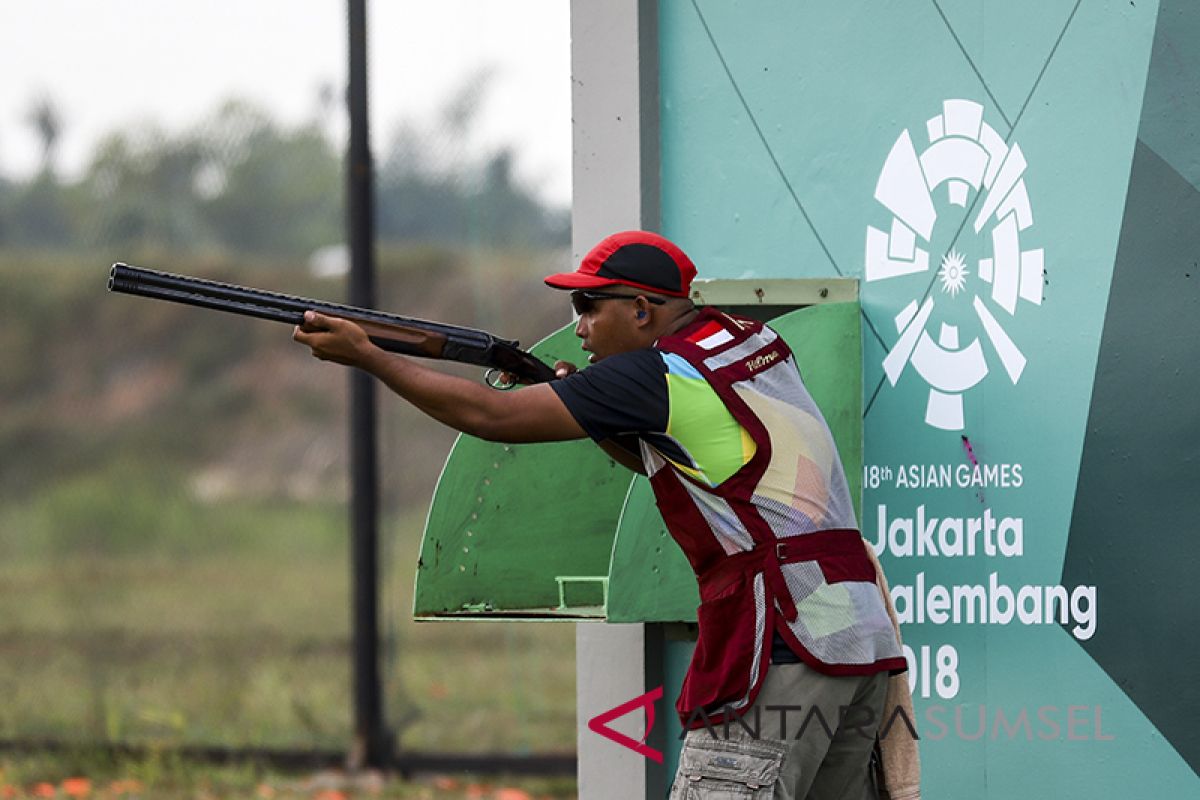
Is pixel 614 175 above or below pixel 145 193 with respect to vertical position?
below

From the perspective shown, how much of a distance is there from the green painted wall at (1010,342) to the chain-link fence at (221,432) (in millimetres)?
3338

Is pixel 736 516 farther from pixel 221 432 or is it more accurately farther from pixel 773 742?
pixel 221 432

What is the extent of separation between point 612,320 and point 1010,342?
4.78ft

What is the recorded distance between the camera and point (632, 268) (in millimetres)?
3273

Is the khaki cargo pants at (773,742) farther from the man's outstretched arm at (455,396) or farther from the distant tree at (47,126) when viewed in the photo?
the distant tree at (47,126)

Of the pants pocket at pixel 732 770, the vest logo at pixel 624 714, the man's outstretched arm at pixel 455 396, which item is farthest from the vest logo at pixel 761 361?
the vest logo at pixel 624 714

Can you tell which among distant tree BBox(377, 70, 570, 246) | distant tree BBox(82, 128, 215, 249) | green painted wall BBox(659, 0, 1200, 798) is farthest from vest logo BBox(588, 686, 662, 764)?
distant tree BBox(82, 128, 215, 249)

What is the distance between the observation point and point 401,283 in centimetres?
771

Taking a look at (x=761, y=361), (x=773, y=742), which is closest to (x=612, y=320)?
(x=761, y=361)

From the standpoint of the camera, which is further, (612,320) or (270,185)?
(270,185)

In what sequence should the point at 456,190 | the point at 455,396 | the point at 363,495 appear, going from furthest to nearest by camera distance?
the point at 456,190, the point at 363,495, the point at 455,396

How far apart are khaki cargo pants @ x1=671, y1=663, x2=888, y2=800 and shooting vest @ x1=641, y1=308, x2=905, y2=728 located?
0.03m

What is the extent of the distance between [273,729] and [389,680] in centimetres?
77

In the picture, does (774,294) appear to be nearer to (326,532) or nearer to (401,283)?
(401,283)
